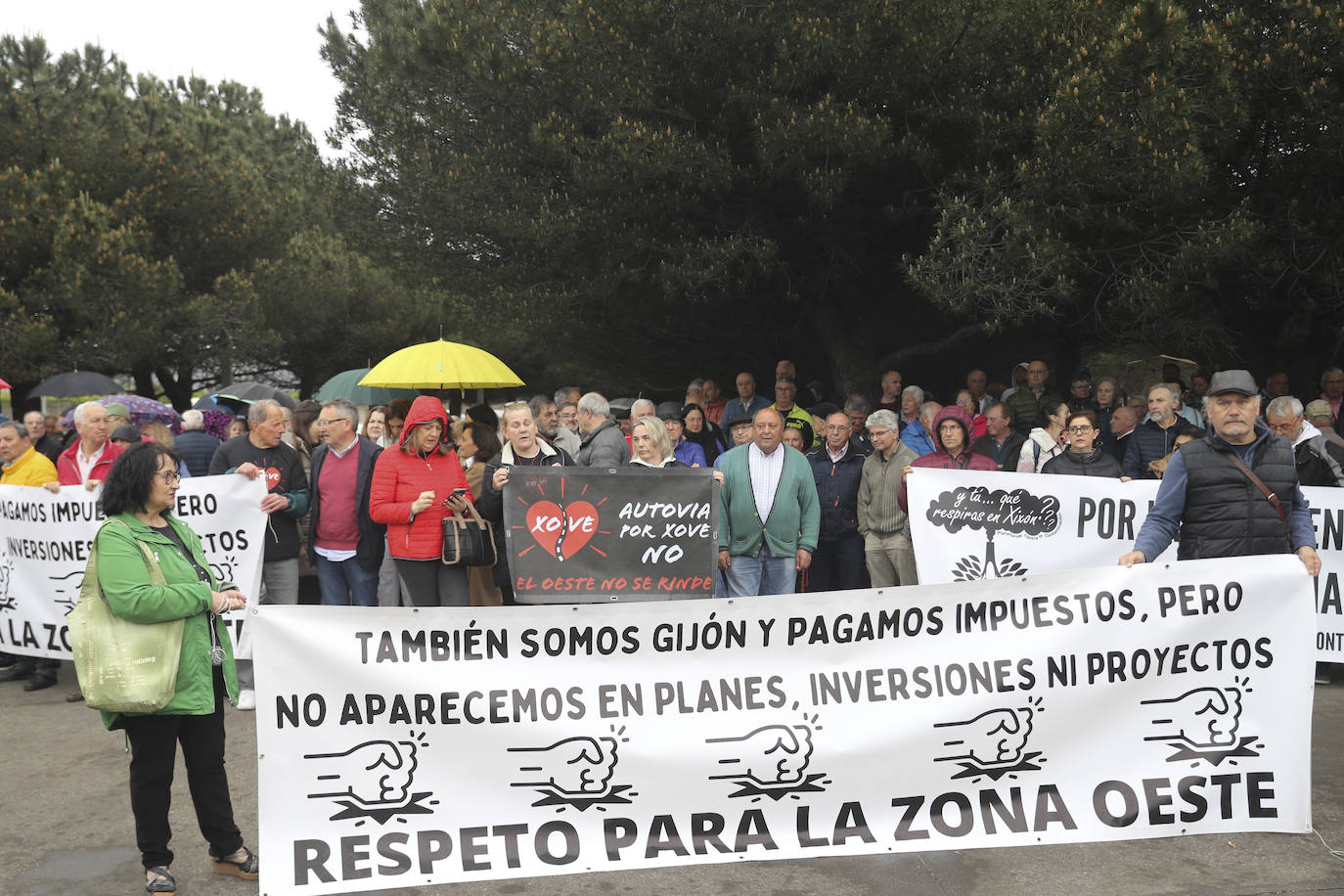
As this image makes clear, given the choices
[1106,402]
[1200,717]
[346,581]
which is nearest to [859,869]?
[1200,717]

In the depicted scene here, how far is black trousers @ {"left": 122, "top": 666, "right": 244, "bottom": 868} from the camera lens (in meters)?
4.17

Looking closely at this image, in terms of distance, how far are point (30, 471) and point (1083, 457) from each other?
695cm

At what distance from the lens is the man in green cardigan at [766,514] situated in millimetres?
6863

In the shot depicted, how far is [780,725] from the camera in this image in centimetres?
425

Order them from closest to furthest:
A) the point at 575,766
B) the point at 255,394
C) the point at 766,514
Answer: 1. the point at 575,766
2. the point at 766,514
3. the point at 255,394

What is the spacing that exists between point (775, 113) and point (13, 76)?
62.3 feet

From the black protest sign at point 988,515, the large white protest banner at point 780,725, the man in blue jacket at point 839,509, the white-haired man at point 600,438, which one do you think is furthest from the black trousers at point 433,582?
the black protest sign at point 988,515

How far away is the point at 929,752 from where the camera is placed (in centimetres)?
429

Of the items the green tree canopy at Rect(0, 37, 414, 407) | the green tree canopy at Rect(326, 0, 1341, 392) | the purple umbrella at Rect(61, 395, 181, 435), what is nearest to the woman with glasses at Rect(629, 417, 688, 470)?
the purple umbrella at Rect(61, 395, 181, 435)

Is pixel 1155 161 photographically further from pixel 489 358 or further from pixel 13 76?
pixel 13 76

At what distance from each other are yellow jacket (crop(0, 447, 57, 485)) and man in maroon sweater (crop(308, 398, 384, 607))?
2.27 metres

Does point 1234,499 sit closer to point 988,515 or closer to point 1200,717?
point 1200,717

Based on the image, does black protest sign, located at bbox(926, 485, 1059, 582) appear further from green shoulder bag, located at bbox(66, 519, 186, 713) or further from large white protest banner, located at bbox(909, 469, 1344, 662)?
green shoulder bag, located at bbox(66, 519, 186, 713)

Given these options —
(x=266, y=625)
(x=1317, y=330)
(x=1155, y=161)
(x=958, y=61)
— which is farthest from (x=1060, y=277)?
(x=266, y=625)
